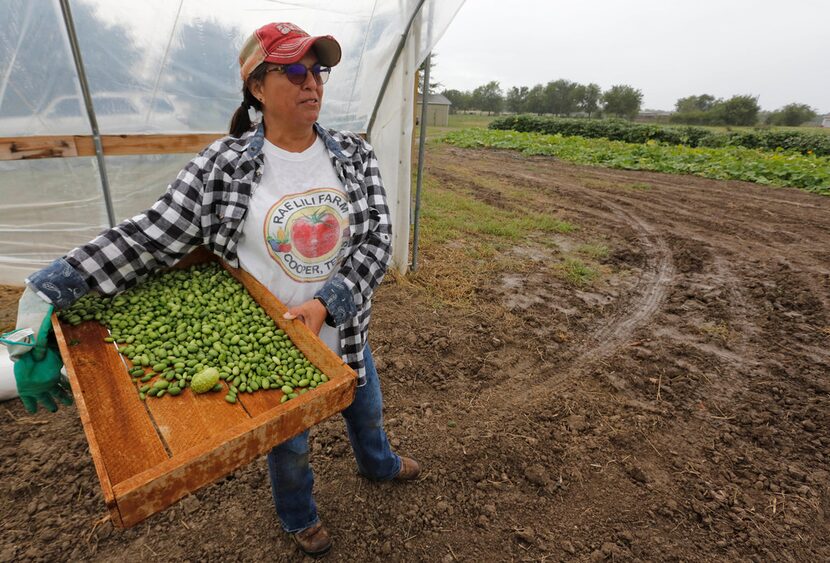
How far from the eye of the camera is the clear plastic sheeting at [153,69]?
3283mm

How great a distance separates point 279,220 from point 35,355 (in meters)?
0.99

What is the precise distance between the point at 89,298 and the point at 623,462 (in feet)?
10.2

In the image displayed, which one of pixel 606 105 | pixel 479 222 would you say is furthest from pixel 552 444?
pixel 606 105

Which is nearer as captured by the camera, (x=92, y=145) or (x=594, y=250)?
(x=92, y=145)

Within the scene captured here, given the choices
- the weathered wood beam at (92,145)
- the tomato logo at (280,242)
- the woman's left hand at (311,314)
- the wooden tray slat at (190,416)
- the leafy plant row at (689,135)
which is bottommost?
the wooden tray slat at (190,416)

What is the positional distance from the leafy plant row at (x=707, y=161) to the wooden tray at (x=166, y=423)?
47.2 feet

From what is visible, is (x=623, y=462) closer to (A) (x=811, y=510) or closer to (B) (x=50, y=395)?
(A) (x=811, y=510)

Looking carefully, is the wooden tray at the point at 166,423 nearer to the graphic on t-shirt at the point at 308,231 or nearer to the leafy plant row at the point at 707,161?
the graphic on t-shirt at the point at 308,231

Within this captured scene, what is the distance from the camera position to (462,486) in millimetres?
2738

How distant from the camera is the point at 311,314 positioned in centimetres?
173

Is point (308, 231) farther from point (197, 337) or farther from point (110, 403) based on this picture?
point (110, 403)

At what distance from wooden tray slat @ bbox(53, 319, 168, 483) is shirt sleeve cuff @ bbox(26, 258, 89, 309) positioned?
0.09m

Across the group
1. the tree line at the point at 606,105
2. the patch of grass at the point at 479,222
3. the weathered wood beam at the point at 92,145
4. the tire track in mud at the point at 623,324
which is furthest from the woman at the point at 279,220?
the tree line at the point at 606,105

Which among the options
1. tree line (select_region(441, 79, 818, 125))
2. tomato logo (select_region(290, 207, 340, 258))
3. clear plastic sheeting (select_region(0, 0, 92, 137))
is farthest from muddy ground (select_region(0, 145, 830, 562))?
tree line (select_region(441, 79, 818, 125))
